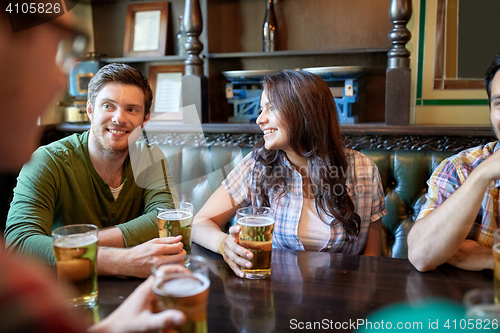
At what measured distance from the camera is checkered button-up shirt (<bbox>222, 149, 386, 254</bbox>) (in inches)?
58.9

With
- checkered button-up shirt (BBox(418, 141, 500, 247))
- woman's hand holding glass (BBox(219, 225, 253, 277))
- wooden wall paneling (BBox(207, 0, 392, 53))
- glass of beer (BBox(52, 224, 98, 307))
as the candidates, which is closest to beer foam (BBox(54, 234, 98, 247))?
glass of beer (BBox(52, 224, 98, 307))

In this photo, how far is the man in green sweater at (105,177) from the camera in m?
1.35

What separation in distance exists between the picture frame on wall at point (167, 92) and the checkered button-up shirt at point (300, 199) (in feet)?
4.75

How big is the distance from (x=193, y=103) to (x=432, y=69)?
5.18 ft

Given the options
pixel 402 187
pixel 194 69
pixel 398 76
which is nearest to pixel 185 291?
pixel 402 187

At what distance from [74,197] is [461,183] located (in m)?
1.43

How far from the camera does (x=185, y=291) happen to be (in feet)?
2.08

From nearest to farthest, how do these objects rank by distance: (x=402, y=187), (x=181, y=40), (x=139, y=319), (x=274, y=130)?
1. (x=139, y=319)
2. (x=274, y=130)
3. (x=402, y=187)
4. (x=181, y=40)

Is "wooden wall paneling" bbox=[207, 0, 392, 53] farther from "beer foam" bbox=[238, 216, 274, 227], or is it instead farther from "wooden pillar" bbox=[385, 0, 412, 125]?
"beer foam" bbox=[238, 216, 274, 227]

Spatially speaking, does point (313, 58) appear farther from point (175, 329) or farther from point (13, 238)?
point (175, 329)

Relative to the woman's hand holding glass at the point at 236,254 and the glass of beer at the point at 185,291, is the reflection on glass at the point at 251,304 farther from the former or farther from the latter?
the glass of beer at the point at 185,291

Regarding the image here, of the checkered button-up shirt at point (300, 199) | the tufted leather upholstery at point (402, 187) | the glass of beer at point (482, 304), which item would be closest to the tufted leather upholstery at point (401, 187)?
the tufted leather upholstery at point (402, 187)

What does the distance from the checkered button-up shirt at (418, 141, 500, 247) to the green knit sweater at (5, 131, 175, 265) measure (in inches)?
38.5

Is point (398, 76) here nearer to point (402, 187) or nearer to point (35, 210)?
point (402, 187)
